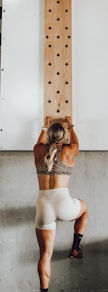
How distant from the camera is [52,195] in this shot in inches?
97.0

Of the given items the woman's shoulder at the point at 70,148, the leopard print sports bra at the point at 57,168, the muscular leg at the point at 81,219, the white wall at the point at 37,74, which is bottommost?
the muscular leg at the point at 81,219

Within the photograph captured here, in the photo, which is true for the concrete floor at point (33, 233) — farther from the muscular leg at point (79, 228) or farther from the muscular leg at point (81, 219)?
the muscular leg at point (81, 219)

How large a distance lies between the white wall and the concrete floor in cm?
19

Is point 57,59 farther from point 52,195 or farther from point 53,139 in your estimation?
point 52,195

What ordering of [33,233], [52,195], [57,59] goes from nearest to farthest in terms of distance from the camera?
[52,195], [33,233], [57,59]

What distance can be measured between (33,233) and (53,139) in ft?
3.04

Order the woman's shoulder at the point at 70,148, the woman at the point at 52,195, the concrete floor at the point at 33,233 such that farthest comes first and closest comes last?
the concrete floor at the point at 33,233
the woman's shoulder at the point at 70,148
the woman at the point at 52,195

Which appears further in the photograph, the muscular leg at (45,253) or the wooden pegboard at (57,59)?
the wooden pegboard at (57,59)

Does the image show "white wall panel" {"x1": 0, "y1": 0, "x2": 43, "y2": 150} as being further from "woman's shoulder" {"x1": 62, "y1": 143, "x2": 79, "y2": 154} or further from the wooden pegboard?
"woman's shoulder" {"x1": 62, "y1": 143, "x2": 79, "y2": 154}

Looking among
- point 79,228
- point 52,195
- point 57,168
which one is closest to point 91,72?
point 57,168

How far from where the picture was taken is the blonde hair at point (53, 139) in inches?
97.9

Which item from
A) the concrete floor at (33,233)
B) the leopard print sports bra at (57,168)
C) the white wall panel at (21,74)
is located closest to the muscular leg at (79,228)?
the concrete floor at (33,233)

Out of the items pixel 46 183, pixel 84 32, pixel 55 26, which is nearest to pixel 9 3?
pixel 55 26

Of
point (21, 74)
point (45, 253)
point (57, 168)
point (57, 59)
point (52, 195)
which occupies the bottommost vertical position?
point (45, 253)
